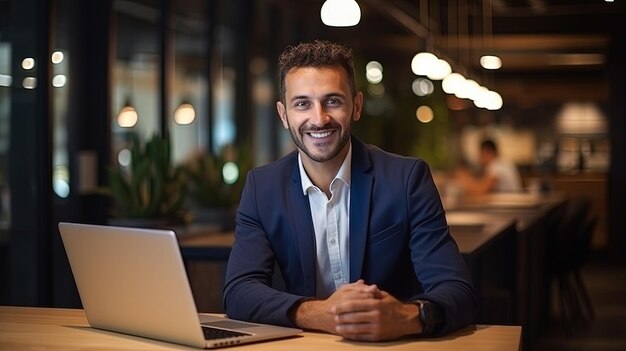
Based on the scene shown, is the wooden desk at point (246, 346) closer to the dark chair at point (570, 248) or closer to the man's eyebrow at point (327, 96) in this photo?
the man's eyebrow at point (327, 96)

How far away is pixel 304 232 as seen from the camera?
2.92 m

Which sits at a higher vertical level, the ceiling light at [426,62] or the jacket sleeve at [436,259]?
the ceiling light at [426,62]

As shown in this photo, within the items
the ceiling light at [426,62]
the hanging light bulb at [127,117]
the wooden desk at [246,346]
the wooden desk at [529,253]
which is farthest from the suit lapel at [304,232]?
the ceiling light at [426,62]

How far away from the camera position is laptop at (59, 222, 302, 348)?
231 centimetres

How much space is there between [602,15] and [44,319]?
13196mm

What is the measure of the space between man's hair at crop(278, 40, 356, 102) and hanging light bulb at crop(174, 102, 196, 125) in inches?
219

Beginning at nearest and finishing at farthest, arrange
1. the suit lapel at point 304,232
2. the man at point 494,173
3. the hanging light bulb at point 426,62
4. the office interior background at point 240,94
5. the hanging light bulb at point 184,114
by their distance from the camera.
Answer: the suit lapel at point 304,232, the office interior background at point 240,94, the hanging light bulb at point 184,114, the hanging light bulb at point 426,62, the man at point 494,173

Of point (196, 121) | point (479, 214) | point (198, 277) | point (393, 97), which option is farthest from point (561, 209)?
point (198, 277)

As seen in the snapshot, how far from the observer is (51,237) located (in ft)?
19.0

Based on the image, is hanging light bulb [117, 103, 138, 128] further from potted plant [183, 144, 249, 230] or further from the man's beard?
the man's beard

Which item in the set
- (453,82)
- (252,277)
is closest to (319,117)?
(252,277)

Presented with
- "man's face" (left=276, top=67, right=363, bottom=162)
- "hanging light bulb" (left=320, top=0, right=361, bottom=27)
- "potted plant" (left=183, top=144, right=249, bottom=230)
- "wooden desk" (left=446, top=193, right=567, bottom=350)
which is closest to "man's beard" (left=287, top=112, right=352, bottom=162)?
"man's face" (left=276, top=67, right=363, bottom=162)

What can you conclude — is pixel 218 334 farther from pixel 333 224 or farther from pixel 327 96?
pixel 327 96

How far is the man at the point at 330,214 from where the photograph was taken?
9.23 ft
